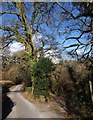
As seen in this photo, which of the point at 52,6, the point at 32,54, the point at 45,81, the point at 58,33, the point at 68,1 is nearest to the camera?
the point at 68,1

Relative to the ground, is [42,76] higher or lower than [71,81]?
higher

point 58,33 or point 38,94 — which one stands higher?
point 58,33

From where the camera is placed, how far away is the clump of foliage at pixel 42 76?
22578 mm

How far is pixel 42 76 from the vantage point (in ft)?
74.3

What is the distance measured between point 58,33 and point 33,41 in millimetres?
13802

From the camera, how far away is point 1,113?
607 inches

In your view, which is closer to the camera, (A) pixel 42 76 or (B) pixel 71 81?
(A) pixel 42 76

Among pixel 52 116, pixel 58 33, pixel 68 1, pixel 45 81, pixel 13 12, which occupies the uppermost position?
pixel 13 12

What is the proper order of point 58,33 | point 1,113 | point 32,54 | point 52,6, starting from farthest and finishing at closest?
point 32,54 < point 52,6 < point 1,113 < point 58,33

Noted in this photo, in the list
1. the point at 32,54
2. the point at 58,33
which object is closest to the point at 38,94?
the point at 32,54

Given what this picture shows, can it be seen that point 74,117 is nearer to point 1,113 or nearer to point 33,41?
point 1,113

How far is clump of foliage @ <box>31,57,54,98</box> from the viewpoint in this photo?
22578 millimetres

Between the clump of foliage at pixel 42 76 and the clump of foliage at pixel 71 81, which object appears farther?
the clump of foliage at pixel 42 76

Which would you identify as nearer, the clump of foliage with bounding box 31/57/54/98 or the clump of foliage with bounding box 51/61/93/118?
the clump of foliage with bounding box 51/61/93/118
